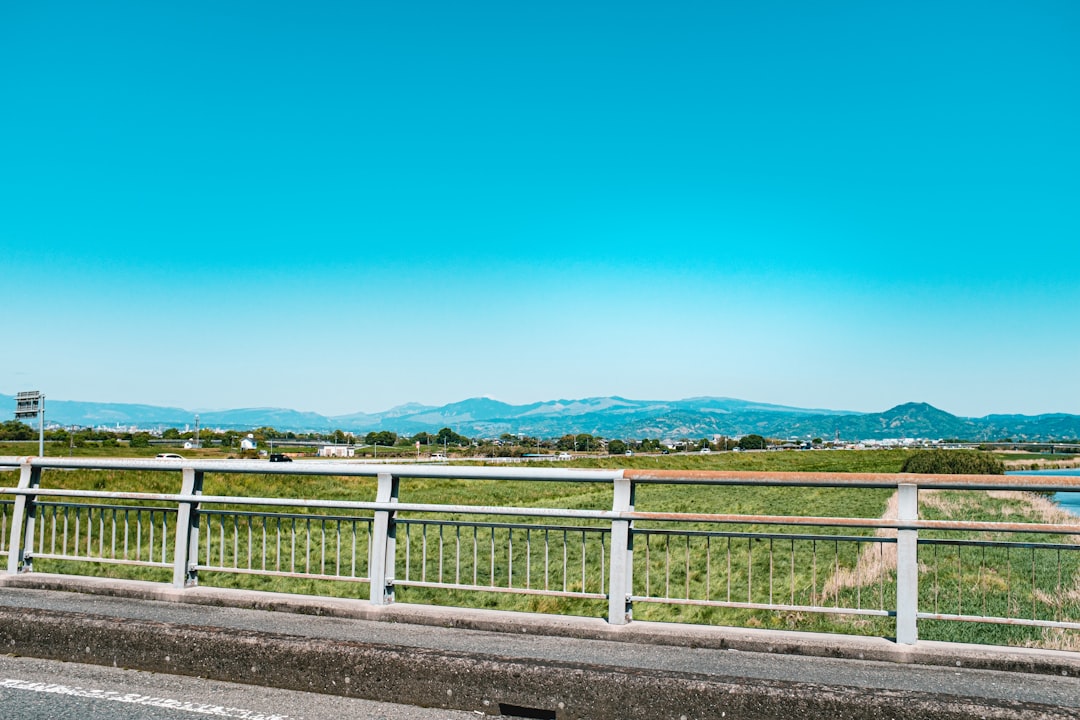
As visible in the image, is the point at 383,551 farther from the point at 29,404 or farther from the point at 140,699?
the point at 29,404

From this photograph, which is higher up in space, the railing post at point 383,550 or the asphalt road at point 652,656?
the railing post at point 383,550

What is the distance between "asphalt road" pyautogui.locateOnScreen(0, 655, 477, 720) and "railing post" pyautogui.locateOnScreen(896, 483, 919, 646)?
121 inches

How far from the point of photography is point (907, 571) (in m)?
6.27

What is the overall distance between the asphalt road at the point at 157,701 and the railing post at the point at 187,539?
211 cm

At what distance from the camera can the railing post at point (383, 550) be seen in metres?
7.43

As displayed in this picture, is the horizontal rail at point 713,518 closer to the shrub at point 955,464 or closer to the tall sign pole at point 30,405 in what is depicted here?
the tall sign pole at point 30,405

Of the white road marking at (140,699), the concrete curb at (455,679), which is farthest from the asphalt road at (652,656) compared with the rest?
the white road marking at (140,699)

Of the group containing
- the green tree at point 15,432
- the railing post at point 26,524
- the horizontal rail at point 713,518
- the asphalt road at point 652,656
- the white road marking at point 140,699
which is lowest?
the green tree at point 15,432

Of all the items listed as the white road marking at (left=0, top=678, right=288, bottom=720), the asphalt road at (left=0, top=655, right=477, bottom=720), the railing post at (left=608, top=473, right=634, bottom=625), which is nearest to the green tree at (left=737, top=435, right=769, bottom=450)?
the railing post at (left=608, top=473, right=634, bottom=625)

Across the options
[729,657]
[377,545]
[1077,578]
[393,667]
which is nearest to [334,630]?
[377,545]

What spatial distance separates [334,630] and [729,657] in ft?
9.66

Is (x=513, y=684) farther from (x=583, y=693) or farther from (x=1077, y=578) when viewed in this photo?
(x=1077, y=578)

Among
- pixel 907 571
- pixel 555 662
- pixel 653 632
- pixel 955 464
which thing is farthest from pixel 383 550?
pixel 955 464

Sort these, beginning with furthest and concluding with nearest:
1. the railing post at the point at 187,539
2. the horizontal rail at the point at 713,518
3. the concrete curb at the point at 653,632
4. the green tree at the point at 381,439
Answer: the green tree at the point at 381,439 → the railing post at the point at 187,539 → the horizontal rail at the point at 713,518 → the concrete curb at the point at 653,632
